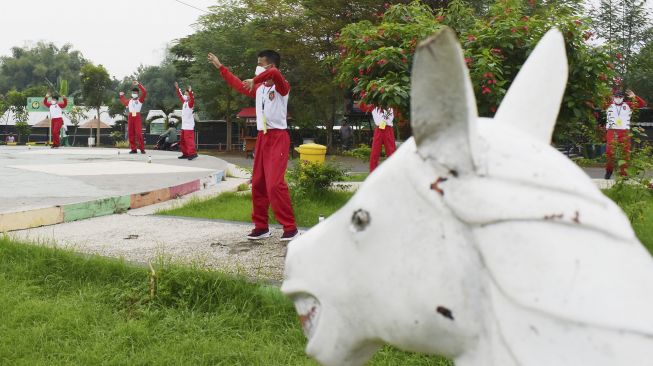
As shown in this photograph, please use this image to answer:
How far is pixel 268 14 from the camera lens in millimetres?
22719

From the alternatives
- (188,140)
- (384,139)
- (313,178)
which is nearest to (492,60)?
(313,178)

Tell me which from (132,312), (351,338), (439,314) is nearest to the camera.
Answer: (439,314)

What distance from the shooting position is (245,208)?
6594 millimetres

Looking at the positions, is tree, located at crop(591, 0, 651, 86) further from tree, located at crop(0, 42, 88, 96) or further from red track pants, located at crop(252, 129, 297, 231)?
tree, located at crop(0, 42, 88, 96)

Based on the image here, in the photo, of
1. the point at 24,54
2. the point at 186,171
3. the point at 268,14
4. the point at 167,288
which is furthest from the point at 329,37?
the point at 24,54

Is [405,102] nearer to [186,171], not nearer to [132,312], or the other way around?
[132,312]

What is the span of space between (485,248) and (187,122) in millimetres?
12356

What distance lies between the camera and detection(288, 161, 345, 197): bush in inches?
261

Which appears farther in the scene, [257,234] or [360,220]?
[257,234]

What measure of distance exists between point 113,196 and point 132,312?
3.47 meters

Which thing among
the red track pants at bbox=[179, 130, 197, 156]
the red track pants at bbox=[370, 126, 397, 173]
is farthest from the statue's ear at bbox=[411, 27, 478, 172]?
the red track pants at bbox=[179, 130, 197, 156]

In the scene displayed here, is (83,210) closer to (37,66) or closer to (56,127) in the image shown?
(56,127)

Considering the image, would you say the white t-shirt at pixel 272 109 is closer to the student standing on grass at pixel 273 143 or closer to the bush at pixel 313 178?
the student standing on grass at pixel 273 143

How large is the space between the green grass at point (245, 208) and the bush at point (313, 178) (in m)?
0.09
